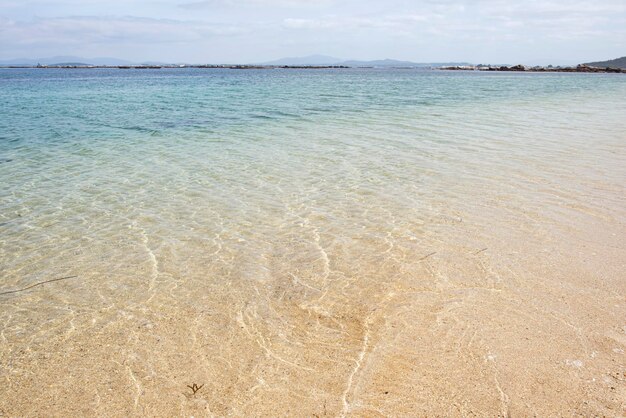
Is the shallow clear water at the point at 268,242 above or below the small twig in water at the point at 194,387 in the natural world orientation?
above

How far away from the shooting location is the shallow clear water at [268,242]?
409cm

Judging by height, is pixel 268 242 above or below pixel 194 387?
above

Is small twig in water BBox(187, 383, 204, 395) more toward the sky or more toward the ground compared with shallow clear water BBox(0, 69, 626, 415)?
more toward the ground

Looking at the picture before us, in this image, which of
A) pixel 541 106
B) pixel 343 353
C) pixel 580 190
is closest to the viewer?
pixel 343 353

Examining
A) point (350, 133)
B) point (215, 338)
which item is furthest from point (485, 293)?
point (350, 133)

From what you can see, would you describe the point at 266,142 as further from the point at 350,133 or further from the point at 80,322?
the point at 80,322

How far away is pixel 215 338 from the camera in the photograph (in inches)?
169

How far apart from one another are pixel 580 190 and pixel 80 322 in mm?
8793

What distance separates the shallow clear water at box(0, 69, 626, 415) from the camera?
4094 millimetres

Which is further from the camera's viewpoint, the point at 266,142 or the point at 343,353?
the point at 266,142

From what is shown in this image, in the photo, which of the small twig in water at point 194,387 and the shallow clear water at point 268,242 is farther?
the shallow clear water at point 268,242

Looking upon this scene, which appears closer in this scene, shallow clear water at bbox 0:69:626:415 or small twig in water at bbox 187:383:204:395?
small twig in water at bbox 187:383:204:395

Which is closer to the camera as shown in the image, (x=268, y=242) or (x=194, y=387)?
(x=194, y=387)

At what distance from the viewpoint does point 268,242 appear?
6527mm
